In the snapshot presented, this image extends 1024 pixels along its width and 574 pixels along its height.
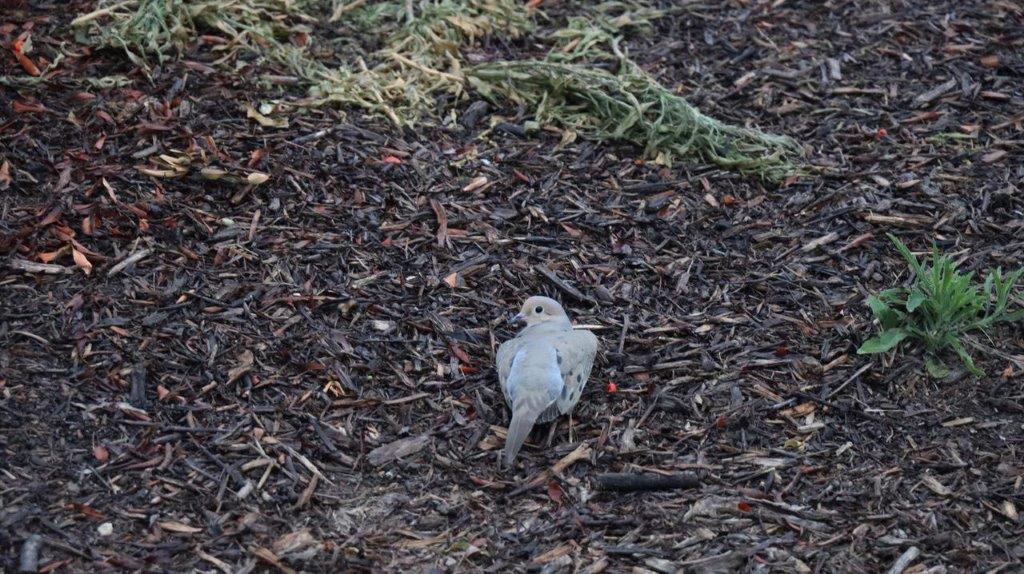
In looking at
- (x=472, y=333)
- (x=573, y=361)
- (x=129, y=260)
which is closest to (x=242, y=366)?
(x=129, y=260)

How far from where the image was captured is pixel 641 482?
15.1 ft

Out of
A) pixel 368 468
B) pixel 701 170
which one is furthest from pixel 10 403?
Result: pixel 701 170

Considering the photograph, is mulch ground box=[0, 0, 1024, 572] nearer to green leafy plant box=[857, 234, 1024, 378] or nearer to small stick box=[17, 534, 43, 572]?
small stick box=[17, 534, 43, 572]

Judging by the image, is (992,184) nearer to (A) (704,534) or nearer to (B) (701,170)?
(B) (701,170)

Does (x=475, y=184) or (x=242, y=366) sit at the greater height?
(x=475, y=184)

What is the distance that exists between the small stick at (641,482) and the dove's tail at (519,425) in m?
0.38

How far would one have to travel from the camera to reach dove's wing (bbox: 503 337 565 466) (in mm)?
4707

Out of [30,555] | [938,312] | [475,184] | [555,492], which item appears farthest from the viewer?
[475,184]

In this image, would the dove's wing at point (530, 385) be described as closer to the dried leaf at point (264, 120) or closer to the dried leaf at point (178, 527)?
the dried leaf at point (178, 527)

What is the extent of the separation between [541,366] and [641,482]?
27.6 inches

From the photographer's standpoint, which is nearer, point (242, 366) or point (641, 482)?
point (641, 482)

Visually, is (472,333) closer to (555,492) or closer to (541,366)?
(541,366)

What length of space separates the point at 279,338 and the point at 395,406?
0.67 metres

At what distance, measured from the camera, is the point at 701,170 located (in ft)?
21.2
